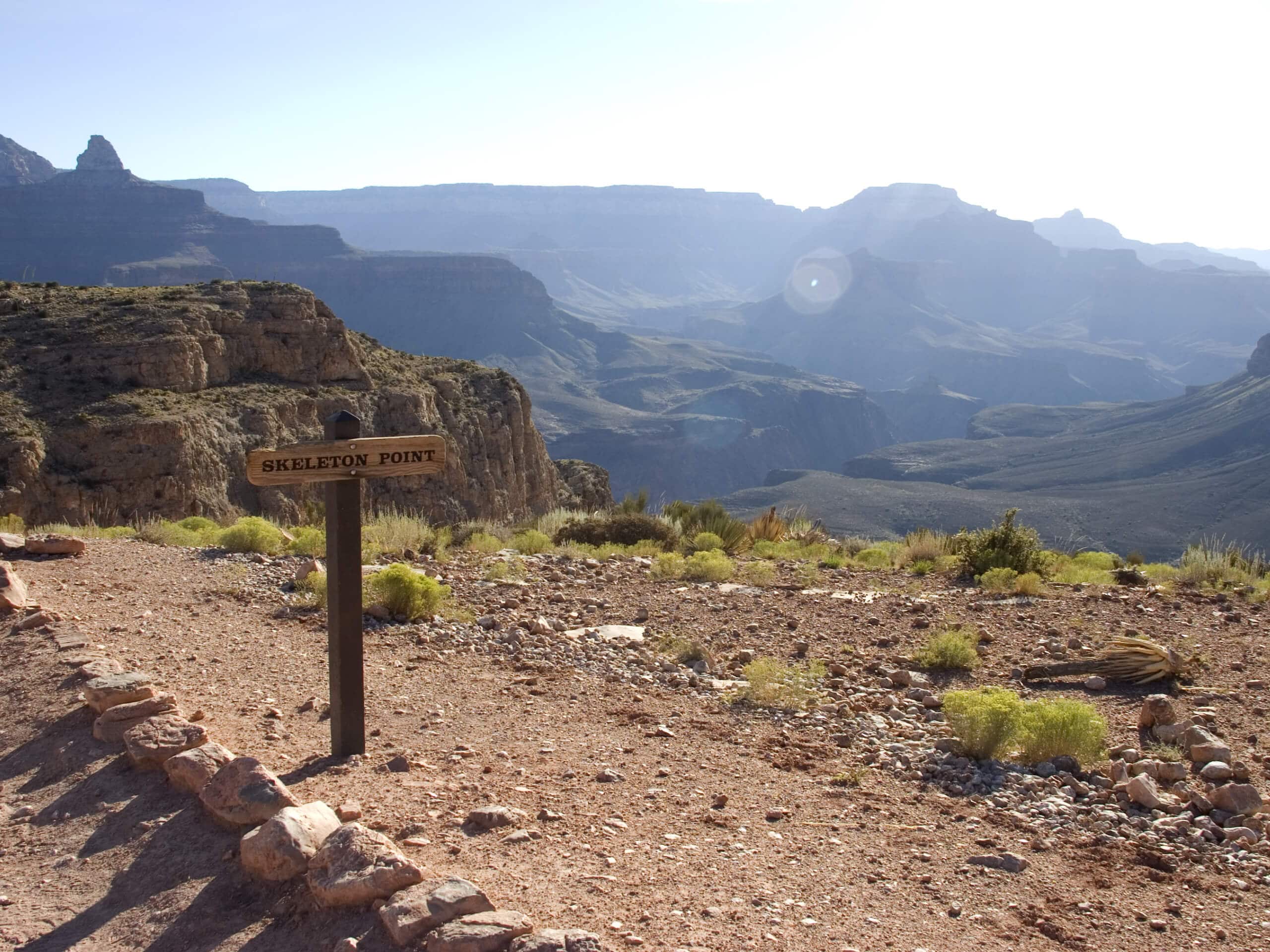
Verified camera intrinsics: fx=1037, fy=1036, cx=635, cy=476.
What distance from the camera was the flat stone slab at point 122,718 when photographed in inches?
216

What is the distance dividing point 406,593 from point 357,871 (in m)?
4.96

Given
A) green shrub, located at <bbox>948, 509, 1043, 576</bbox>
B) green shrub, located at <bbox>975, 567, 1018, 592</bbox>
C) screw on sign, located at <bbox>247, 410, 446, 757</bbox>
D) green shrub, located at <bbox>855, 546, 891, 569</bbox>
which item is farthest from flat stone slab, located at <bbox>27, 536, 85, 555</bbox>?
green shrub, located at <bbox>948, 509, 1043, 576</bbox>

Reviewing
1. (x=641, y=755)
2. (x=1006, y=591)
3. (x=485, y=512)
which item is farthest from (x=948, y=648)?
(x=485, y=512)

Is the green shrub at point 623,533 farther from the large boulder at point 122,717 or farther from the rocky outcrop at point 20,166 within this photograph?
the rocky outcrop at point 20,166

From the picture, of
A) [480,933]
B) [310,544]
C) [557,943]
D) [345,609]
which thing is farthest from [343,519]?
[310,544]

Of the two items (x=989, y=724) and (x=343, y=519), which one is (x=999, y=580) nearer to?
(x=989, y=724)

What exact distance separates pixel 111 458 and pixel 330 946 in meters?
22.6

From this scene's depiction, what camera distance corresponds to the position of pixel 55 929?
159 inches

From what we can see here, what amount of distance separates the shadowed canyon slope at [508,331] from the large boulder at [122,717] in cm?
10003

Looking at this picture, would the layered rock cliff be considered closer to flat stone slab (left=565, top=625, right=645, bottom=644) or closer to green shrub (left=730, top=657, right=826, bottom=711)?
flat stone slab (left=565, top=625, right=645, bottom=644)

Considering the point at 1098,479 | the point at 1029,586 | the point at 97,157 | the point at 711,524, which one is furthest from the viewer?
the point at 97,157

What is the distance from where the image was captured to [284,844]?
411cm

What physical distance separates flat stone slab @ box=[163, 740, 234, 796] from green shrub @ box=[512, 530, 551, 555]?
8.83 meters

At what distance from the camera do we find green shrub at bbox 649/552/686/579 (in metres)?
12.3
